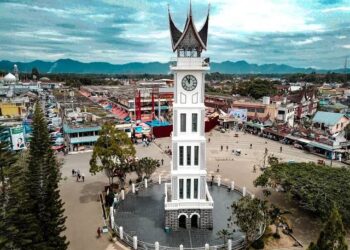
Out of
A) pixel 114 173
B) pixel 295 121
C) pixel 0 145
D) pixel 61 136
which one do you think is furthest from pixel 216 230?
pixel 295 121

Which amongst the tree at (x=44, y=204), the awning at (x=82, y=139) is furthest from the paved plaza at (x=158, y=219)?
the awning at (x=82, y=139)

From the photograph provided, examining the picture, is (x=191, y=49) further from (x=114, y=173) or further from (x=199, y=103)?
(x=114, y=173)

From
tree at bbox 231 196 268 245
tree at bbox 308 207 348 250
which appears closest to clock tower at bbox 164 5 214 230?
tree at bbox 231 196 268 245

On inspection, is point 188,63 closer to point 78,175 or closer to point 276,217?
point 276,217

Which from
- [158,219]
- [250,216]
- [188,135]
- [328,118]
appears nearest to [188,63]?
[188,135]

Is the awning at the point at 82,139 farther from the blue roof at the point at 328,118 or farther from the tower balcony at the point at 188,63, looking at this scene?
the blue roof at the point at 328,118

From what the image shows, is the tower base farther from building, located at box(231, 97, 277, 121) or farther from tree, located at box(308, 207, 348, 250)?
building, located at box(231, 97, 277, 121)
